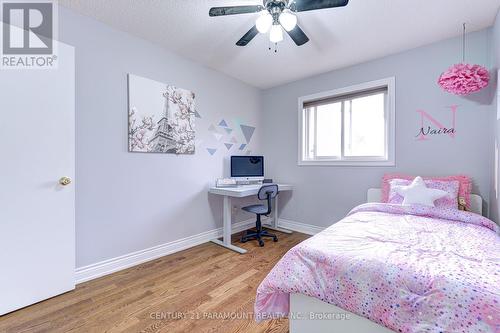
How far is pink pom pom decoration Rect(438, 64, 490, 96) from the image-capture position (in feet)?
6.51

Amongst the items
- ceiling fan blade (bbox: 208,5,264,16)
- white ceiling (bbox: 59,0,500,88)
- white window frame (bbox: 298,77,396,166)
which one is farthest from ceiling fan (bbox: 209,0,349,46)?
white window frame (bbox: 298,77,396,166)

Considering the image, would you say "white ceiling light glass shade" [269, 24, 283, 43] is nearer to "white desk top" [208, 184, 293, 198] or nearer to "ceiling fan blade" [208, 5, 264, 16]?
"ceiling fan blade" [208, 5, 264, 16]

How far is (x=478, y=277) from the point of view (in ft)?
2.90

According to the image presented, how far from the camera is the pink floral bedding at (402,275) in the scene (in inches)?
32.4

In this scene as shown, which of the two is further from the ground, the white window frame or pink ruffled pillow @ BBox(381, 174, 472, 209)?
the white window frame

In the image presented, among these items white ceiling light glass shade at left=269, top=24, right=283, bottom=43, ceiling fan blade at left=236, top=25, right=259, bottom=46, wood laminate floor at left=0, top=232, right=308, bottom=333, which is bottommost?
wood laminate floor at left=0, top=232, right=308, bottom=333

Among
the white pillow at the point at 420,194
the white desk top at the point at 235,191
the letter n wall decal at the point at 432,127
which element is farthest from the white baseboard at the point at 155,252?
the letter n wall decal at the point at 432,127

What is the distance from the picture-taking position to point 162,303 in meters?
1.72

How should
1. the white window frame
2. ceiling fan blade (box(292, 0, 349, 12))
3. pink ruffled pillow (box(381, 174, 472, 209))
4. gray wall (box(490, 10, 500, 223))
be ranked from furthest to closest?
1. the white window frame
2. pink ruffled pillow (box(381, 174, 472, 209))
3. gray wall (box(490, 10, 500, 223))
4. ceiling fan blade (box(292, 0, 349, 12))

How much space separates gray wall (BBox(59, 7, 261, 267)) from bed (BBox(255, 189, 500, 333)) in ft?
5.46

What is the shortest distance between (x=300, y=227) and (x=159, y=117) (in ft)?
8.40

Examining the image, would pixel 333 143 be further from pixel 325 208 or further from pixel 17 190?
pixel 17 190

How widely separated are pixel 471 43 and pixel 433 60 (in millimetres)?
305

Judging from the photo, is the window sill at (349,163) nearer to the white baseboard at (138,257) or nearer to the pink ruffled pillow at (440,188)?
the pink ruffled pillow at (440,188)
